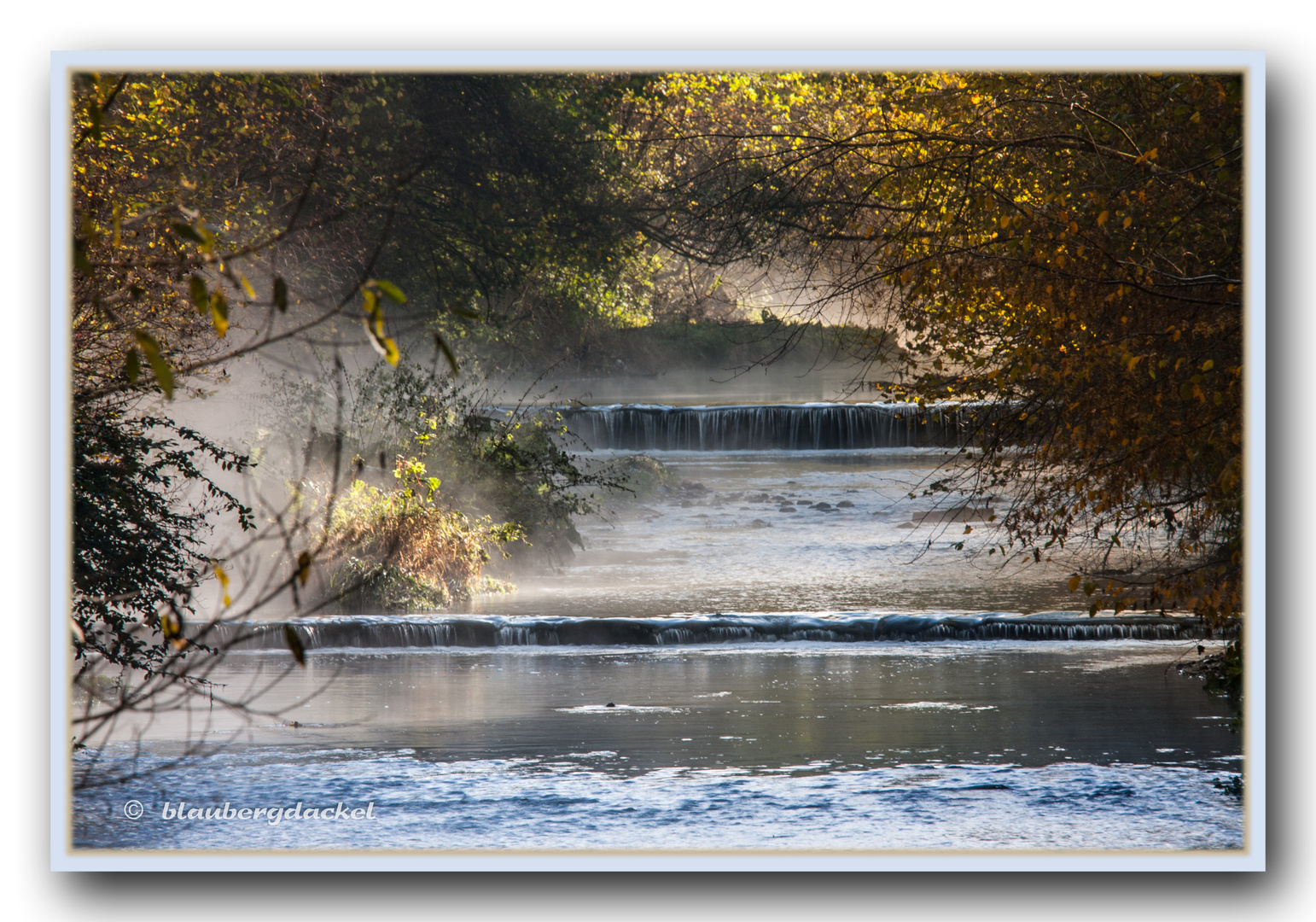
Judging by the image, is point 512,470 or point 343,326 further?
point 512,470

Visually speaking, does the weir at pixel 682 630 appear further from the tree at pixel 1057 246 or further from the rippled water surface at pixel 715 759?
the tree at pixel 1057 246

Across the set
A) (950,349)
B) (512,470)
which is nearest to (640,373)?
(512,470)

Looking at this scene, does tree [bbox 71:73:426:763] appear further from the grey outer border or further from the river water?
the river water

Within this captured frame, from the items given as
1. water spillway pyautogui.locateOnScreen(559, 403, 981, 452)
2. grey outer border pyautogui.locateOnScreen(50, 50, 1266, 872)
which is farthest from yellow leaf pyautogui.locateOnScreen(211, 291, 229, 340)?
water spillway pyautogui.locateOnScreen(559, 403, 981, 452)
